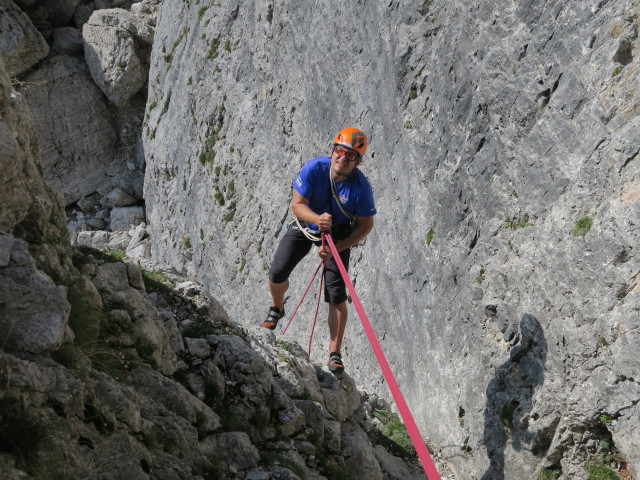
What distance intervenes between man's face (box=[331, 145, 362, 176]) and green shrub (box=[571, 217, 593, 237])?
2700 mm

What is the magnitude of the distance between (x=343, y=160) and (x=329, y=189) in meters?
0.50

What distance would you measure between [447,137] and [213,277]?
11737 millimetres

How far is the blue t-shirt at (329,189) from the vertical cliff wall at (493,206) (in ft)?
6.68

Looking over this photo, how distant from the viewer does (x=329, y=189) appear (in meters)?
8.58

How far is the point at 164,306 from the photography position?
8375 mm

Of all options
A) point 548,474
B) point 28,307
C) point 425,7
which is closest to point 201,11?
point 425,7

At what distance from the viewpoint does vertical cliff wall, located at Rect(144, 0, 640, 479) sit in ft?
23.8

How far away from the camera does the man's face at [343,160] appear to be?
819 centimetres

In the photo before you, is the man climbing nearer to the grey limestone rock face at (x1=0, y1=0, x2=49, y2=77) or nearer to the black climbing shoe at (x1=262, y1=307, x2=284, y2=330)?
the black climbing shoe at (x1=262, y1=307, x2=284, y2=330)

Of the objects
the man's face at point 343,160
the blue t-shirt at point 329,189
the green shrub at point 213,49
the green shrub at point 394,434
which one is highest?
the green shrub at point 213,49

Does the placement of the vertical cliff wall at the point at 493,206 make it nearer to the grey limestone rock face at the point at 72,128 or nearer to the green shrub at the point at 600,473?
the green shrub at the point at 600,473

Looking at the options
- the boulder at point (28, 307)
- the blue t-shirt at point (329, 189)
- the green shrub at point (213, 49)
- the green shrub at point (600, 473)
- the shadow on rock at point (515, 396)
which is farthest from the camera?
the green shrub at point (213, 49)

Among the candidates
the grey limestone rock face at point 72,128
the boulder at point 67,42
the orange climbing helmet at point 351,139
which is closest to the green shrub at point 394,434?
the orange climbing helmet at point 351,139

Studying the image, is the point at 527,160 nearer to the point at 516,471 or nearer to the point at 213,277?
the point at 516,471
